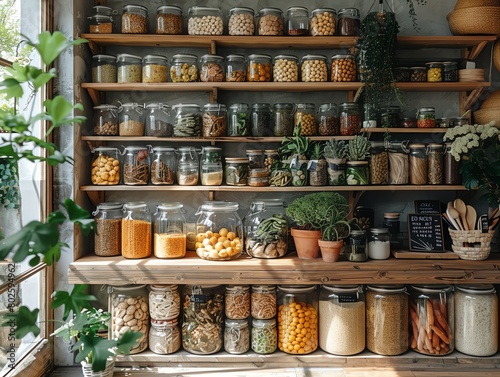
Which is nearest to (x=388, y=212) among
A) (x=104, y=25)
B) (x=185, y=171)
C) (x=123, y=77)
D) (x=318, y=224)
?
(x=318, y=224)

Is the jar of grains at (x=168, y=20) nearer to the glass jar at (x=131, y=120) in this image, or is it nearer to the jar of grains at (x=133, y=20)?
the jar of grains at (x=133, y=20)

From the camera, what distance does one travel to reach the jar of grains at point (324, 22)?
2.97m

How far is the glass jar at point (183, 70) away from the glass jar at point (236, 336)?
148 cm

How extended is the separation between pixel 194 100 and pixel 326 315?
1604 mm

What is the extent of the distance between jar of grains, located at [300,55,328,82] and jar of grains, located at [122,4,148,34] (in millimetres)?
1019

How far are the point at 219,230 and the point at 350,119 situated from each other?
41.5 inches

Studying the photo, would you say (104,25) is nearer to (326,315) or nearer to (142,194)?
(142,194)

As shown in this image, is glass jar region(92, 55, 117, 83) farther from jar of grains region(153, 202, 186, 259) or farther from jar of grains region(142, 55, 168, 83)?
jar of grains region(153, 202, 186, 259)

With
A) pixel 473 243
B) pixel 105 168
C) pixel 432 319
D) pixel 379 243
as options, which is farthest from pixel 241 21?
pixel 432 319

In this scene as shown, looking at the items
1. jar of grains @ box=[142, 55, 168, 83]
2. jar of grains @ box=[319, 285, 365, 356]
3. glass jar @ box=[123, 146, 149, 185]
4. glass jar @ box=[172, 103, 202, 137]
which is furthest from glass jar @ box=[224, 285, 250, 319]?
jar of grains @ box=[142, 55, 168, 83]

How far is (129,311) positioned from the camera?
9.32ft

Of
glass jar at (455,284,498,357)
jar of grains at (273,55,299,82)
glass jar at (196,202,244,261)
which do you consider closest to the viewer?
glass jar at (455,284,498,357)

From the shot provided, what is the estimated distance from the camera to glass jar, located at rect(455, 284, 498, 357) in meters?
2.78

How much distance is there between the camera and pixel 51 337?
2887mm
